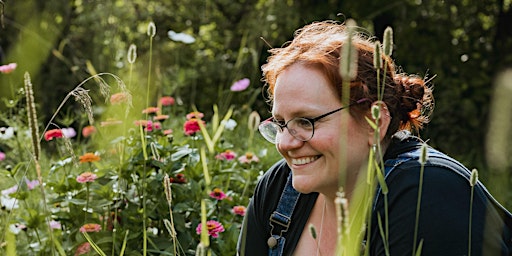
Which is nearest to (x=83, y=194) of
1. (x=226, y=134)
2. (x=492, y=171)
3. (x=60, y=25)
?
(x=226, y=134)

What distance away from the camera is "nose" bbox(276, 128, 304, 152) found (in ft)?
6.25

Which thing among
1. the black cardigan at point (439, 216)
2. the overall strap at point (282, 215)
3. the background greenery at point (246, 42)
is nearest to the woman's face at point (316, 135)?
the black cardigan at point (439, 216)

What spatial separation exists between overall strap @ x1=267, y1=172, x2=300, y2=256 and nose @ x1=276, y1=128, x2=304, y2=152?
27 cm

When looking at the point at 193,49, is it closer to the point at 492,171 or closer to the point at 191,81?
the point at 191,81

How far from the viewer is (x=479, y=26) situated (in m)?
5.79

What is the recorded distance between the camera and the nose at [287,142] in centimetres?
191

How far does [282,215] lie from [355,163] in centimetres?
32

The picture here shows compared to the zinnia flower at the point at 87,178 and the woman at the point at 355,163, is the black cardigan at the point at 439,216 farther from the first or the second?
the zinnia flower at the point at 87,178

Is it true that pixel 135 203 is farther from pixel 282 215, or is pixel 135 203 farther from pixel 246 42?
pixel 246 42

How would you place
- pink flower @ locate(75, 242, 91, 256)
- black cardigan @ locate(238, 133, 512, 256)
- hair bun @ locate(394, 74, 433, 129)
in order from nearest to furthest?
black cardigan @ locate(238, 133, 512, 256), hair bun @ locate(394, 74, 433, 129), pink flower @ locate(75, 242, 91, 256)

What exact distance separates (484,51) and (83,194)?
3.80 meters

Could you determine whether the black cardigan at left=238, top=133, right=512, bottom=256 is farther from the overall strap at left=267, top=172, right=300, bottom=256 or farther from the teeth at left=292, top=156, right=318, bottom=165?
the overall strap at left=267, top=172, right=300, bottom=256

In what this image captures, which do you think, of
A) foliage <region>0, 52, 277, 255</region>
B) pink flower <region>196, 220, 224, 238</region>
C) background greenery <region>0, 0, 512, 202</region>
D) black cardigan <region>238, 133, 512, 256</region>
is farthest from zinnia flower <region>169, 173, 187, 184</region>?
background greenery <region>0, 0, 512, 202</region>

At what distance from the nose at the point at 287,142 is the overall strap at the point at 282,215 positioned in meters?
0.27
